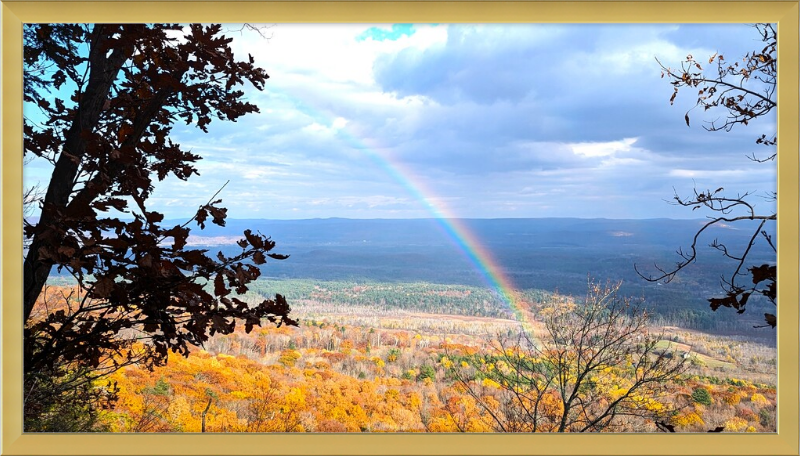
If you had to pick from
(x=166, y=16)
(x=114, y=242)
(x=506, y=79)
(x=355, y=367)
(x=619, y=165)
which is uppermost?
(x=506, y=79)

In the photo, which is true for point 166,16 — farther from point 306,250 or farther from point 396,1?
point 306,250

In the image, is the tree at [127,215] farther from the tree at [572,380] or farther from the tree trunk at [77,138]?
the tree at [572,380]

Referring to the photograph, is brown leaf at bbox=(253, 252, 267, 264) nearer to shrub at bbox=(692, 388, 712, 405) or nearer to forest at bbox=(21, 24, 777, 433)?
forest at bbox=(21, 24, 777, 433)

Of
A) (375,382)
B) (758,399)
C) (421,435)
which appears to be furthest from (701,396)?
(421,435)

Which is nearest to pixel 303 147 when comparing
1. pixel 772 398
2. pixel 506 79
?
pixel 506 79

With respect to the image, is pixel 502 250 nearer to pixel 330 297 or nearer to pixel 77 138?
pixel 330 297

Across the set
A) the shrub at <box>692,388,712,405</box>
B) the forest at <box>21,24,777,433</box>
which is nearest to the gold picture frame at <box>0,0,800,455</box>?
the forest at <box>21,24,777,433</box>
